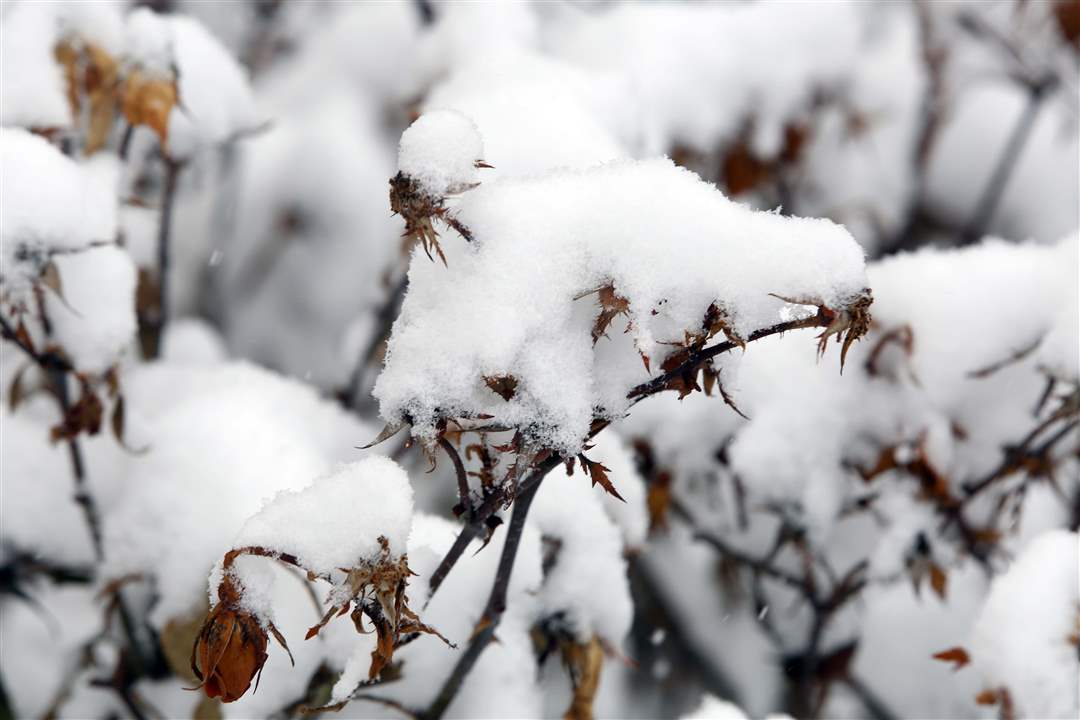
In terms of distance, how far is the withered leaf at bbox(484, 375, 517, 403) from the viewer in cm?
67

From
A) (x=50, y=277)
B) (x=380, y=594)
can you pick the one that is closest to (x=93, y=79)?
(x=50, y=277)

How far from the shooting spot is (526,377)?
670mm

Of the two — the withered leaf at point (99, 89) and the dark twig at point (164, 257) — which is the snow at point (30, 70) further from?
the dark twig at point (164, 257)

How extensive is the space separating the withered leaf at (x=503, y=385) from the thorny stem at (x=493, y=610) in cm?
7

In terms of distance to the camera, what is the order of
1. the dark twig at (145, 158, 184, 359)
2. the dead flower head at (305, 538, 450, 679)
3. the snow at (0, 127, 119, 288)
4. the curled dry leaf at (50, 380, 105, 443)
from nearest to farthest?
the dead flower head at (305, 538, 450, 679), the snow at (0, 127, 119, 288), the curled dry leaf at (50, 380, 105, 443), the dark twig at (145, 158, 184, 359)

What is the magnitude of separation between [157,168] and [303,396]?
2.41ft

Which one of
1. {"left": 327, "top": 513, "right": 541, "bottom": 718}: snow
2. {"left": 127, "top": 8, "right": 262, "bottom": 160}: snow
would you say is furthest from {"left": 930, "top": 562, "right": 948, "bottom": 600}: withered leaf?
{"left": 127, "top": 8, "right": 262, "bottom": 160}: snow

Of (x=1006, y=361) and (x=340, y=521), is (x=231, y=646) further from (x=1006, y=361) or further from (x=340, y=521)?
(x=1006, y=361)

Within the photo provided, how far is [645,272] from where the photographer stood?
26.2 inches

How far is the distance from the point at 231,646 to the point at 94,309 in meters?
0.57

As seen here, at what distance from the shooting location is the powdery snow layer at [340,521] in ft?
2.08

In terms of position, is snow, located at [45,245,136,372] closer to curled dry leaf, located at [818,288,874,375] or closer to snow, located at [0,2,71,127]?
snow, located at [0,2,71,127]

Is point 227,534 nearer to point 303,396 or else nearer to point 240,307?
point 303,396

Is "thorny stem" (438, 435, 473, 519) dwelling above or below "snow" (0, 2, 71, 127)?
below
